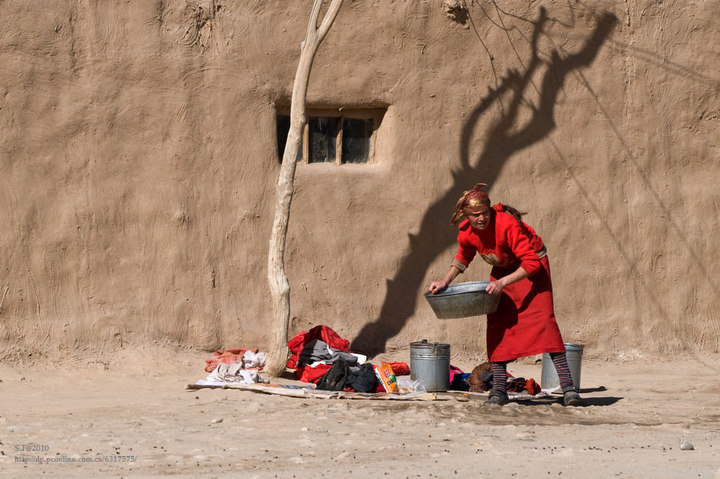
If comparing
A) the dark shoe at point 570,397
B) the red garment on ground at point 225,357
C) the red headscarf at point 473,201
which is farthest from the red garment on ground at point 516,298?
the red garment on ground at point 225,357

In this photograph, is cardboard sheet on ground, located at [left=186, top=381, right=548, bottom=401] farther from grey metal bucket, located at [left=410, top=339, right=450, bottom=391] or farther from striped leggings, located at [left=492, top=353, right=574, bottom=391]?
striped leggings, located at [left=492, top=353, right=574, bottom=391]

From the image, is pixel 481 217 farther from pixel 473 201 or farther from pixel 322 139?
pixel 322 139

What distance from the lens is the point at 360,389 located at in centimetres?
688

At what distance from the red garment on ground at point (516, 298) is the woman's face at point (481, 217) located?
0.06 m

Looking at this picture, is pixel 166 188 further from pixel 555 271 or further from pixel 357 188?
pixel 555 271

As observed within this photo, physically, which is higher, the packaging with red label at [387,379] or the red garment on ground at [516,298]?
the red garment on ground at [516,298]

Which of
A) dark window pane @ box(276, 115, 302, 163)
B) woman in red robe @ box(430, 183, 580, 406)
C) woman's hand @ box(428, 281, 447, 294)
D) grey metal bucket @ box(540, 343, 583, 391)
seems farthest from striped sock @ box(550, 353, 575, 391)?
dark window pane @ box(276, 115, 302, 163)

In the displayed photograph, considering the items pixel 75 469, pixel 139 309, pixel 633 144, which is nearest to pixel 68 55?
pixel 139 309

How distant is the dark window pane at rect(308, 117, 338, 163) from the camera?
8547mm

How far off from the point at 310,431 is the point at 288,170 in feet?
8.60

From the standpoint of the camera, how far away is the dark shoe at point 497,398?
650 centimetres

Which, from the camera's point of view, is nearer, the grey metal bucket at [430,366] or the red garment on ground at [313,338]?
the grey metal bucket at [430,366]

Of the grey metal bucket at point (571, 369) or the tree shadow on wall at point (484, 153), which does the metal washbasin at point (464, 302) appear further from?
the tree shadow on wall at point (484, 153)

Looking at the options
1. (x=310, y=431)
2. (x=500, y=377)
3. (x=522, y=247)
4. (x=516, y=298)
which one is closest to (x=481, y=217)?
(x=522, y=247)
